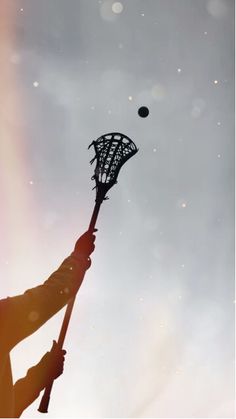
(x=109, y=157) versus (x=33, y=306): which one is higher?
(x=109, y=157)

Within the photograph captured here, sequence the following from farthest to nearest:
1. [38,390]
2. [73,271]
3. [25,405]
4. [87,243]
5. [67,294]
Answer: [87,243], [38,390], [25,405], [73,271], [67,294]

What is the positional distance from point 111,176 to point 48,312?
16.2ft

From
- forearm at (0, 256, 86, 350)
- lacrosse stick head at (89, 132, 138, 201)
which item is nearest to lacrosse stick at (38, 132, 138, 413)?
lacrosse stick head at (89, 132, 138, 201)

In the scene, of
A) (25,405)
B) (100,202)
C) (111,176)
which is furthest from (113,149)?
(25,405)

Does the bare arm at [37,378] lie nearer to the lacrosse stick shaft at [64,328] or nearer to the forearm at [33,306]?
the lacrosse stick shaft at [64,328]

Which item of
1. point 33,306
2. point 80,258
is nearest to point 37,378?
point 80,258

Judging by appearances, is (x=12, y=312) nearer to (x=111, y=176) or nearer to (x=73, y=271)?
(x=73, y=271)

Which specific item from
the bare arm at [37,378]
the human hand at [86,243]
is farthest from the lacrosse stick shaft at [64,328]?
the human hand at [86,243]

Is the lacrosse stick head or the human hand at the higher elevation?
the lacrosse stick head

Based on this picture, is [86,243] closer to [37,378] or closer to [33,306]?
[37,378]

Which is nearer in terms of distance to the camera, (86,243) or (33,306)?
(33,306)

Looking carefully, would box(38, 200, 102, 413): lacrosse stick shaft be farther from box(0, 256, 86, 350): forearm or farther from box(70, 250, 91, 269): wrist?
box(0, 256, 86, 350): forearm

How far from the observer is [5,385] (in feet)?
11.3

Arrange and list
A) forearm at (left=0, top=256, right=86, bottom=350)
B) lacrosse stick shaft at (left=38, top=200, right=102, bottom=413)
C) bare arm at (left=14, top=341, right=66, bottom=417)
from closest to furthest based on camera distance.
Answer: forearm at (left=0, top=256, right=86, bottom=350)
bare arm at (left=14, top=341, right=66, bottom=417)
lacrosse stick shaft at (left=38, top=200, right=102, bottom=413)
